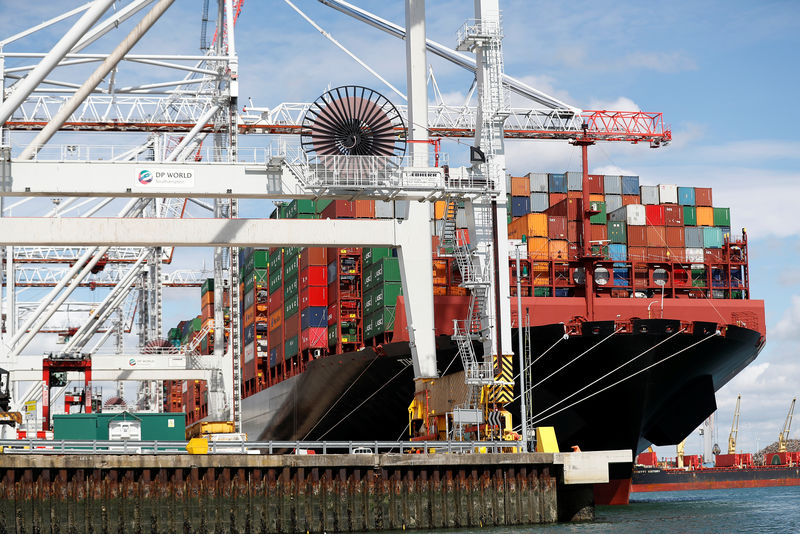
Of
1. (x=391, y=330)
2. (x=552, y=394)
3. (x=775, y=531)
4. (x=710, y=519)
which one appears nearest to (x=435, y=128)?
(x=391, y=330)

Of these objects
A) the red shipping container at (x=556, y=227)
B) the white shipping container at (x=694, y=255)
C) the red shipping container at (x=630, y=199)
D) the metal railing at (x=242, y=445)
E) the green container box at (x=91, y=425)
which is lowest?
the metal railing at (x=242, y=445)

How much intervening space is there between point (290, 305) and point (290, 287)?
1.09 meters

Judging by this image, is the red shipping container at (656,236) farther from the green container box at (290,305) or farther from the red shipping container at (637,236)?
the green container box at (290,305)

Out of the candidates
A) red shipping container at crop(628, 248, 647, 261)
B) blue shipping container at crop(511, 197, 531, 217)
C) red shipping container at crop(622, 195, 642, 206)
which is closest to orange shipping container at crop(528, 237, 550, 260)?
red shipping container at crop(628, 248, 647, 261)

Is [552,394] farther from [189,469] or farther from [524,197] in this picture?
[189,469]

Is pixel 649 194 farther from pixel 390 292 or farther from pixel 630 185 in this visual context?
pixel 390 292

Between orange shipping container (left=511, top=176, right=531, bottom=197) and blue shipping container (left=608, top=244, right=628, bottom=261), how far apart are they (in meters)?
4.55

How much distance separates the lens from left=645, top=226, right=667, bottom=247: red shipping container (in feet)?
132

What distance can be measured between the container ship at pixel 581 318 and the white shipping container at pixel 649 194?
84 millimetres

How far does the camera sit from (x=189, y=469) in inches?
1054

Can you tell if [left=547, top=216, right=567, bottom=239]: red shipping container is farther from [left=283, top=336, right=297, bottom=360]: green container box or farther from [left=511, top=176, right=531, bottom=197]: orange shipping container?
[left=283, top=336, right=297, bottom=360]: green container box

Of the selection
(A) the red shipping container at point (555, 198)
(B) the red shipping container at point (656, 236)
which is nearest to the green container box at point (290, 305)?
(A) the red shipping container at point (555, 198)

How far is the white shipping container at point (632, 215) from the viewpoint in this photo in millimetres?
40719

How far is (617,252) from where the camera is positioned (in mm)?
40094
